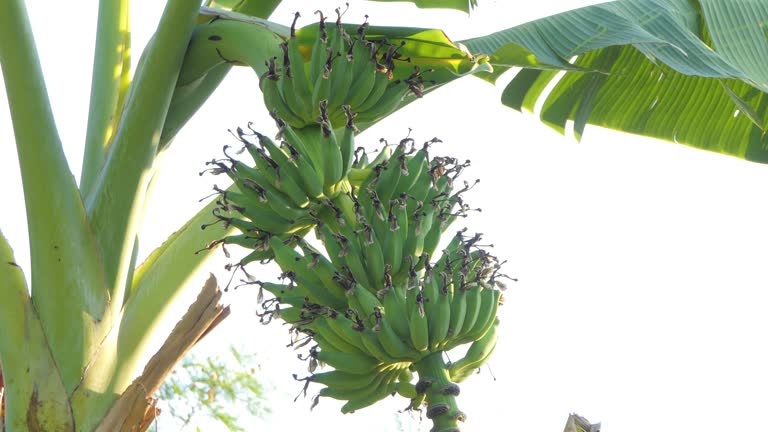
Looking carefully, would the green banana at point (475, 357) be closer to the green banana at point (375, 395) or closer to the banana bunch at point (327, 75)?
the green banana at point (375, 395)

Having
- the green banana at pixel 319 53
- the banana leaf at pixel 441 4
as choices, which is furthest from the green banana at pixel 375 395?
the banana leaf at pixel 441 4

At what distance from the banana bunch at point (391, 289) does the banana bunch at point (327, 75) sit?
0.42 feet

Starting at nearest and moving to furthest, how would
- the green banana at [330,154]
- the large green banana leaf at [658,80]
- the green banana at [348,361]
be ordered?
the green banana at [348,361] < the green banana at [330,154] < the large green banana leaf at [658,80]

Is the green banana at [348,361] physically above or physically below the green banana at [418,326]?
below

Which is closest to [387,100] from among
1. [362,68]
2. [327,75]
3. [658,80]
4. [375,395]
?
[362,68]

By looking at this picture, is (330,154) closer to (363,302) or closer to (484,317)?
(363,302)

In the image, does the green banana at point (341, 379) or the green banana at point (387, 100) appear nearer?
the green banana at point (341, 379)

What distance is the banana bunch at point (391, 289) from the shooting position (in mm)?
1526

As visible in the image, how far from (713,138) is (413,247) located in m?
1.81

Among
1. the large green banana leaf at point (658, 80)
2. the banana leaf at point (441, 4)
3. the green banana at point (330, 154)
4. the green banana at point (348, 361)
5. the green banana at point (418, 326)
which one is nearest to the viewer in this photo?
the green banana at point (418, 326)

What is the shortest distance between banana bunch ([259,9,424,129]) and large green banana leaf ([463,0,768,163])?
493 mm

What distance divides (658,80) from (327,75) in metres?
1.62

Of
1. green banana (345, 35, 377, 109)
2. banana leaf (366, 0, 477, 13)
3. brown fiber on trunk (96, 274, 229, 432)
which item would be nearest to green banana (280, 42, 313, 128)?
green banana (345, 35, 377, 109)

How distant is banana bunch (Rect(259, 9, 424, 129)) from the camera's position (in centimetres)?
175
